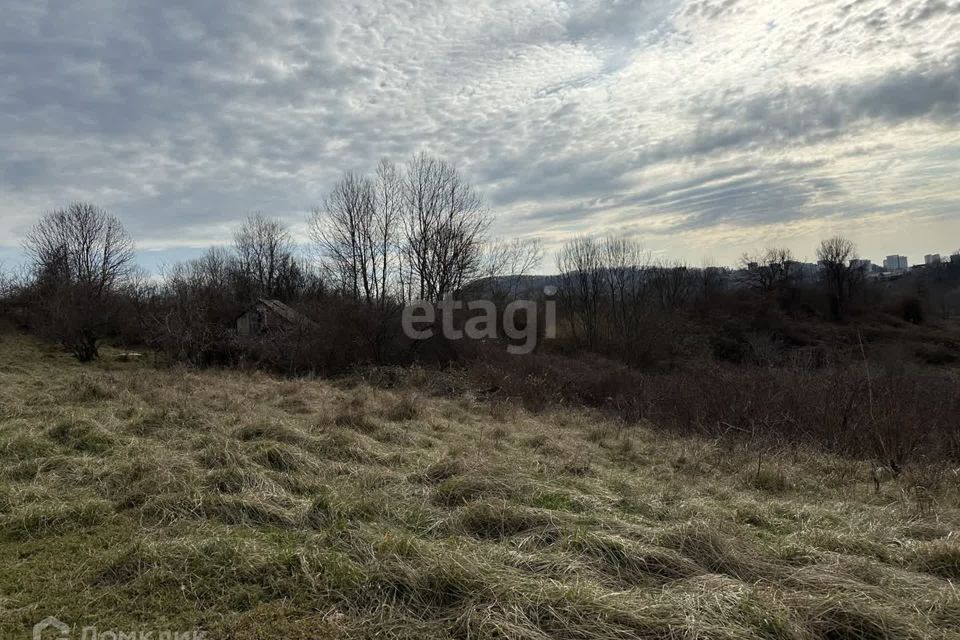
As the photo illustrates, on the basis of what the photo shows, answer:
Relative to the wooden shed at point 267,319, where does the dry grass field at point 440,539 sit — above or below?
below

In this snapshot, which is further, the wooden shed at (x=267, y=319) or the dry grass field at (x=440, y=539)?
the wooden shed at (x=267, y=319)

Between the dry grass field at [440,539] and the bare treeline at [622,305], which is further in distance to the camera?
the bare treeline at [622,305]

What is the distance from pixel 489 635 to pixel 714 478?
171 inches

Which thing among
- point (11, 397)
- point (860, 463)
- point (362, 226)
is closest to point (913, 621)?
point (860, 463)

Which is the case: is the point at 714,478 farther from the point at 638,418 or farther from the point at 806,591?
the point at 638,418

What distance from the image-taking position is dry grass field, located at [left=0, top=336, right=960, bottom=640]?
8.55 feet

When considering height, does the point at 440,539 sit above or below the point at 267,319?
below

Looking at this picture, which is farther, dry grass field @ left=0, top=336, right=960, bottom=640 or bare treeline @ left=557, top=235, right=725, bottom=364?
bare treeline @ left=557, top=235, right=725, bottom=364

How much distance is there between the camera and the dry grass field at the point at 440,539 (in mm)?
2605

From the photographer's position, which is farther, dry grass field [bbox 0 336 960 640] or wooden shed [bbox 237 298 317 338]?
wooden shed [bbox 237 298 317 338]

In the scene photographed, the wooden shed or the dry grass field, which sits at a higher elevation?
the wooden shed

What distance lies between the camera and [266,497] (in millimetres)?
4156

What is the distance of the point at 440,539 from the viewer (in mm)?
3557

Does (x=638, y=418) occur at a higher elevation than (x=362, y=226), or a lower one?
lower
